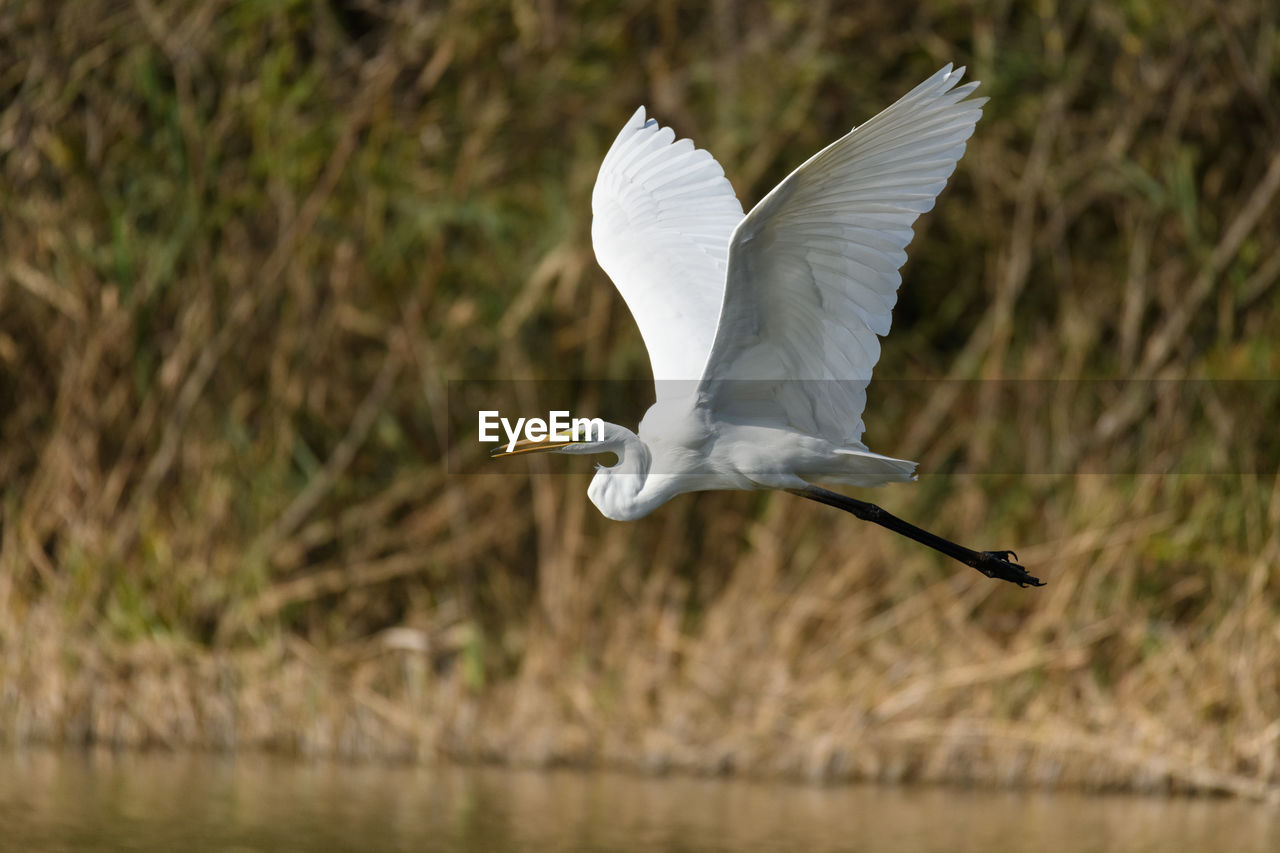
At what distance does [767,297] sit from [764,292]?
0.9 inches

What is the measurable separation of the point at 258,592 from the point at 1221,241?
3.77 m

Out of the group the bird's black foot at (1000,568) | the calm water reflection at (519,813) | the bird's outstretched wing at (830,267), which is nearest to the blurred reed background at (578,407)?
the calm water reflection at (519,813)

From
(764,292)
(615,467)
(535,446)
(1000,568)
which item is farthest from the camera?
(1000,568)

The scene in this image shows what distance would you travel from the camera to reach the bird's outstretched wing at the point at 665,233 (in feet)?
14.5

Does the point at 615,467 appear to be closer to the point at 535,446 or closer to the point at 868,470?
the point at 535,446

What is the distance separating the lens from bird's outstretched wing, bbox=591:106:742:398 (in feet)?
14.5

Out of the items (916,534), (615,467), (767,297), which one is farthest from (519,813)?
(767,297)

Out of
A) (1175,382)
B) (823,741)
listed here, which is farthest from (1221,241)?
(823,741)

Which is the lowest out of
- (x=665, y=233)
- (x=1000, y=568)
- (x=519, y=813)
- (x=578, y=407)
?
(x=519, y=813)

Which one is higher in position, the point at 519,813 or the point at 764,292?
the point at 764,292

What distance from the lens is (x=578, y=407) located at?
267 inches

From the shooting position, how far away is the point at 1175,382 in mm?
6613

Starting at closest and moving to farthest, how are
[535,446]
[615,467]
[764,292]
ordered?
[764,292] < [615,467] < [535,446]

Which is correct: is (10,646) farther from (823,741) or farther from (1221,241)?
(1221,241)
